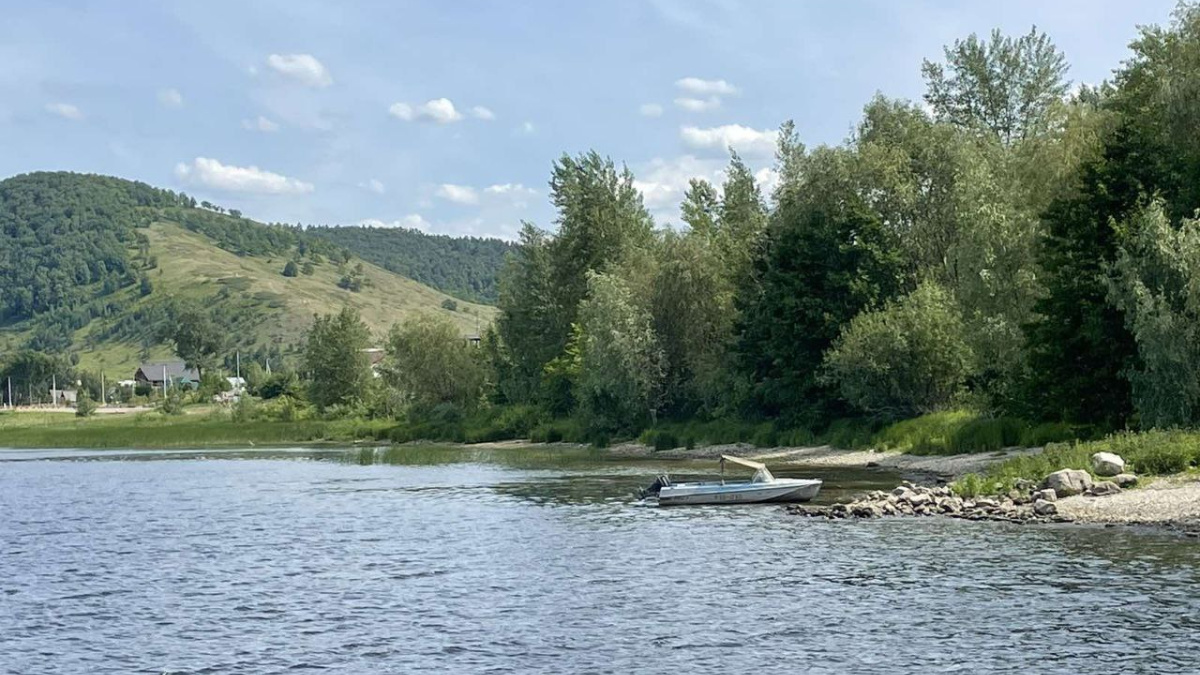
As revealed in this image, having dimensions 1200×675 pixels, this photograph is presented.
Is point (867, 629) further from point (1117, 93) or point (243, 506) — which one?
point (1117, 93)

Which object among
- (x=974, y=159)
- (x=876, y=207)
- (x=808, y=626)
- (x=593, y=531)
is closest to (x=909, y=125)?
(x=876, y=207)

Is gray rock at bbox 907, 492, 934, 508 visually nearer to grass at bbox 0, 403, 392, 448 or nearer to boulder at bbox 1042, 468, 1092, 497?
boulder at bbox 1042, 468, 1092, 497

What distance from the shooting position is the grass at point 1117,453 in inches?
1713

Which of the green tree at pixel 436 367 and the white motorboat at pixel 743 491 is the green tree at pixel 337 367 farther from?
the white motorboat at pixel 743 491

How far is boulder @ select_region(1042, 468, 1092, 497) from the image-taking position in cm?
4303

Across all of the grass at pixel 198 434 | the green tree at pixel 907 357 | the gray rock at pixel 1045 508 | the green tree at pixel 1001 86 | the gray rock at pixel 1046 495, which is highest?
the green tree at pixel 1001 86

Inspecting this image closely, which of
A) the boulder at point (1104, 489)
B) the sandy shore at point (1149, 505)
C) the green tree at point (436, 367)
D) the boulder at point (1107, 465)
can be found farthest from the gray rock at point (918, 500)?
the green tree at point (436, 367)

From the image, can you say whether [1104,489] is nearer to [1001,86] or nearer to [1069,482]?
[1069,482]

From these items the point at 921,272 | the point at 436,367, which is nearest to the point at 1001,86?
the point at 921,272

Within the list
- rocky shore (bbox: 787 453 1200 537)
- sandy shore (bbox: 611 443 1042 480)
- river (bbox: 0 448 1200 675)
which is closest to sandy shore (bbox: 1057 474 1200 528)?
rocky shore (bbox: 787 453 1200 537)

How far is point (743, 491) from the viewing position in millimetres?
51344

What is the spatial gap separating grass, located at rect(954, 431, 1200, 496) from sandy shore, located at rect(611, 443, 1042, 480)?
24.5ft

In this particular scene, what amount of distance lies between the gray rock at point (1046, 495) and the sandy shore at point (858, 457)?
1213 cm

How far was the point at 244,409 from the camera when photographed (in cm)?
15025
